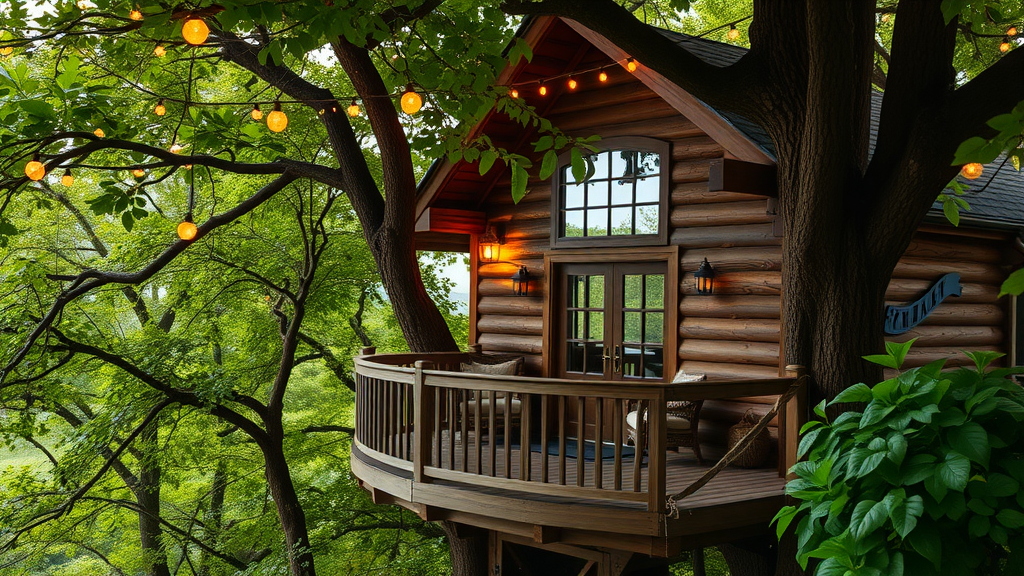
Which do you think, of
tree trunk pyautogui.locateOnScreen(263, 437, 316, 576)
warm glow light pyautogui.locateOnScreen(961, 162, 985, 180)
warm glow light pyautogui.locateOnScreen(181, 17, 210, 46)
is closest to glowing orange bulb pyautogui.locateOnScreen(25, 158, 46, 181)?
warm glow light pyautogui.locateOnScreen(181, 17, 210, 46)

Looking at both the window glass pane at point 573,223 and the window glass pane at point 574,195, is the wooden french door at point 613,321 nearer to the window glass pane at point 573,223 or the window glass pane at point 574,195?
the window glass pane at point 573,223

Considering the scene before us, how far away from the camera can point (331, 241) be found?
42.3 ft

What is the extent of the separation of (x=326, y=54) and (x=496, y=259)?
5.26m

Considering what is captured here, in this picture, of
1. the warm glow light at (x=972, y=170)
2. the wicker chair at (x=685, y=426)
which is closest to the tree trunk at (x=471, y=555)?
the wicker chair at (x=685, y=426)

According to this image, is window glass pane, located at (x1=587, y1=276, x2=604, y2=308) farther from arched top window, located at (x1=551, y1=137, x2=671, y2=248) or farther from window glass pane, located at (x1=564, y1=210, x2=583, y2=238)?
window glass pane, located at (x1=564, y1=210, x2=583, y2=238)

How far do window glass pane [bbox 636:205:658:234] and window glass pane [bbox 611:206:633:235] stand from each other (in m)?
0.10

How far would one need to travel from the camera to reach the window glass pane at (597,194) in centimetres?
846

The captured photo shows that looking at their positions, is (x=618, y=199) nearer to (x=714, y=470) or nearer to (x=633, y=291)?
(x=633, y=291)

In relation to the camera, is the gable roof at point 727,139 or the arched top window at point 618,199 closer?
the gable roof at point 727,139

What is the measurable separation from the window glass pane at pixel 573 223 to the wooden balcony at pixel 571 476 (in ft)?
9.34

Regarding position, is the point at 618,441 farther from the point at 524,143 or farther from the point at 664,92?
the point at 524,143

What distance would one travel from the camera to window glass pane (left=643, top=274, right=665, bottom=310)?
8.01m

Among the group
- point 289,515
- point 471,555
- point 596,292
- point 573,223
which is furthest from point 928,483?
point 289,515

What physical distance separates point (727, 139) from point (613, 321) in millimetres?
2469
